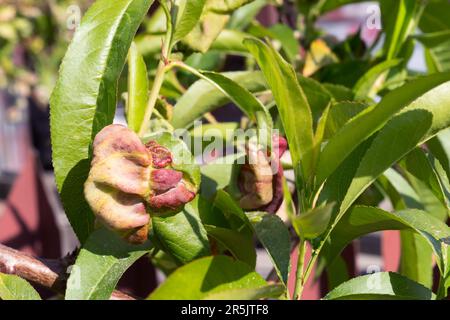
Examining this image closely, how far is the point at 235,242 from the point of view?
614 millimetres

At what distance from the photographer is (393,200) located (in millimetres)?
791

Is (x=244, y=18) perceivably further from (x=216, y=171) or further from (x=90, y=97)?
(x=90, y=97)

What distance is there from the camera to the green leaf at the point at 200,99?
0.74 m

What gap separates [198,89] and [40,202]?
120cm

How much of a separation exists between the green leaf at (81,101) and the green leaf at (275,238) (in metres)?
0.14

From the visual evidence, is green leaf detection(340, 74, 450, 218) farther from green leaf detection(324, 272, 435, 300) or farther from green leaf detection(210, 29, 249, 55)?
green leaf detection(210, 29, 249, 55)

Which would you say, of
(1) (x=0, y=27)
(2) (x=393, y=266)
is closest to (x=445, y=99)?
(2) (x=393, y=266)

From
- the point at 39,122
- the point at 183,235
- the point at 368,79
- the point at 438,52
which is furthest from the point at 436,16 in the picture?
the point at 39,122

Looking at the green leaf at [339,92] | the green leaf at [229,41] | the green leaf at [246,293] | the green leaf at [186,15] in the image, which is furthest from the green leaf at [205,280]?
the green leaf at [229,41]

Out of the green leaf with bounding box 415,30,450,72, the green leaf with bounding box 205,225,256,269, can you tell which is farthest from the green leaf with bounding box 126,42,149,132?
the green leaf with bounding box 415,30,450,72

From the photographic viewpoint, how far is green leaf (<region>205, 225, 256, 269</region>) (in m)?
0.60

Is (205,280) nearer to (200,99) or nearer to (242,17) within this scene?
(200,99)

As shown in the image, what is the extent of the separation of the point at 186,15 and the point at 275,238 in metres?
0.20

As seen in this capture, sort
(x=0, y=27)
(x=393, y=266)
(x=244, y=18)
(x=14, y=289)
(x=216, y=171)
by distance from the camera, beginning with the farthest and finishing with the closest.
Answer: (x=0, y=27), (x=393, y=266), (x=244, y=18), (x=216, y=171), (x=14, y=289)
